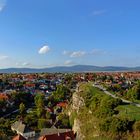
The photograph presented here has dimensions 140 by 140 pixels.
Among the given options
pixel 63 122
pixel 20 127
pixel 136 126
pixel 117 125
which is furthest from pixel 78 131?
pixel 20 127

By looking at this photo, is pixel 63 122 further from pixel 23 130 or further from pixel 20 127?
pixel 20 127

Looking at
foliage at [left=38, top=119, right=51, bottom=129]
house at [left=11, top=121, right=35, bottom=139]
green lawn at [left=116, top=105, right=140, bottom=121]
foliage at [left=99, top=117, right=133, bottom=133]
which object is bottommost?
house at [left=11, top=121, right=35, bottom=139]

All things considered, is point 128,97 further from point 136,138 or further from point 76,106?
point 136,138

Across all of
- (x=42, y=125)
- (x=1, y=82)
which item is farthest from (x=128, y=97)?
(x=1, y=82)

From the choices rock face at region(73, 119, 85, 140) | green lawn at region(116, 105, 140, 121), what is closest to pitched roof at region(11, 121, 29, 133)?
rock face at region(73, 119, 85, 140)

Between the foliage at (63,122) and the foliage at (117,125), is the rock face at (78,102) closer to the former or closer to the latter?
the foliage at (63,122)

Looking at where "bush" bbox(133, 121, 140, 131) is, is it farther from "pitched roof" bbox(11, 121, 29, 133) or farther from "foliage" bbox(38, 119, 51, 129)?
"foliage" bbox(38, 119, 51, 129)
